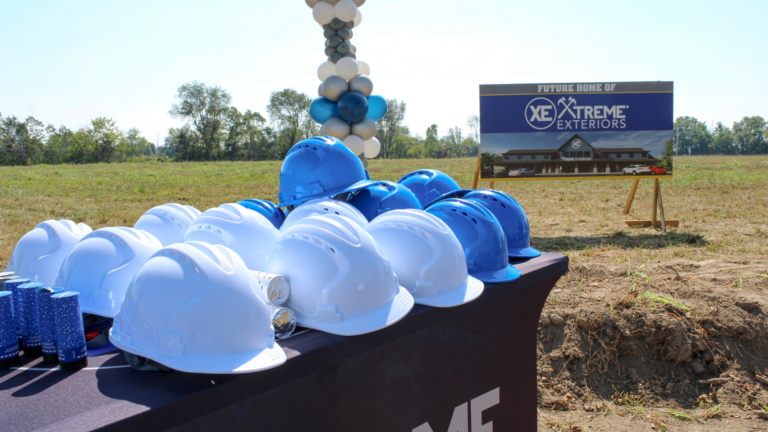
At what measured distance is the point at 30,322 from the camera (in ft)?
5.11

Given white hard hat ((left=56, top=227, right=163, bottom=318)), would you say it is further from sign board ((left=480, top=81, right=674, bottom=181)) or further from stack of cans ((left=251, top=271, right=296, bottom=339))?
sign board ((left=480, top=81, right=674, bottom=181))

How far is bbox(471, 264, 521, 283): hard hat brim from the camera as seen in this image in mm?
2485

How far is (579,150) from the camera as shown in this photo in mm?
8836

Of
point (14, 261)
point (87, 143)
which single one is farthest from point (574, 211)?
point (87, 143)

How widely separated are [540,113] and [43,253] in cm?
801

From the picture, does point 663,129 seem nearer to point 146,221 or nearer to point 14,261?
point 146,221

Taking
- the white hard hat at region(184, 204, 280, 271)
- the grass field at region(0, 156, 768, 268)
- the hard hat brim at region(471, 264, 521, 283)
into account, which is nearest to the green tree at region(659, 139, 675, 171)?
the grass field at region(0, 156, 768, 268)

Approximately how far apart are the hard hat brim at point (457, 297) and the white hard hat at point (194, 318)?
2.57ft

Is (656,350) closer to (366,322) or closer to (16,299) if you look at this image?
(366,322)

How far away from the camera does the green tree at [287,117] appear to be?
56594mm

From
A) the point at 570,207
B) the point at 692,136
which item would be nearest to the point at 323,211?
the point at 570,207

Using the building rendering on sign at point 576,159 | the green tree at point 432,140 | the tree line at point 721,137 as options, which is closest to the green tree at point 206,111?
the green tree at point 432,140

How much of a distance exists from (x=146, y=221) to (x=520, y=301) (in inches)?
81.1

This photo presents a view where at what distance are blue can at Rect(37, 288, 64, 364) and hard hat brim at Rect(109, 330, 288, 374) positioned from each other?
7.2 inches
